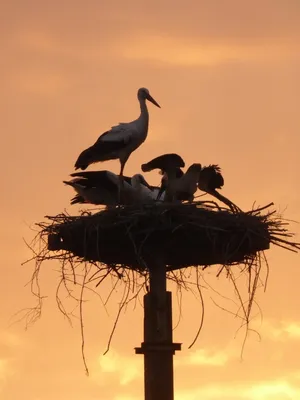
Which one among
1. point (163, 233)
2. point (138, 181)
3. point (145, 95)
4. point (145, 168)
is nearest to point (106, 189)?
point (138, 181)

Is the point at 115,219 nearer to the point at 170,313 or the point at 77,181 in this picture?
the point at 170,313

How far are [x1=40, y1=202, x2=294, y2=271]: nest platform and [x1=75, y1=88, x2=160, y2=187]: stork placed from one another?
234cm

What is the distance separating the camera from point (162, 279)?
32.2 ft

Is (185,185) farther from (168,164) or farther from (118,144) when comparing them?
(118,144)

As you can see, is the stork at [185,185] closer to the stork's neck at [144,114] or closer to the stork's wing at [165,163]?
the stork's wing at [165,163]

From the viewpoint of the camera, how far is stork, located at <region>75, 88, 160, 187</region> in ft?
40.4

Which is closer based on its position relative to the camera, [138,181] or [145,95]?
[138,181]

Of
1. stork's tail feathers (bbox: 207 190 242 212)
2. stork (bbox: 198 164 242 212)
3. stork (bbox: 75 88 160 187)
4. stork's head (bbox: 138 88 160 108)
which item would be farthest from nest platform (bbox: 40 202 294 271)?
stork's head (bbox: 138 88 160 108)

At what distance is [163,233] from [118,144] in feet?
9.54

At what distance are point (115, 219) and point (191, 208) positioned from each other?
0.69 meters

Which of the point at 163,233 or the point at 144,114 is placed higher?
the point at 144,114

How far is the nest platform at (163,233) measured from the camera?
9453 millimetres

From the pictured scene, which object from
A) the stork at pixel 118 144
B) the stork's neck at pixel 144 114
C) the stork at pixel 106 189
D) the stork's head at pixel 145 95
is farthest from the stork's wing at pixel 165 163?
the stork's head at pixel 145 95

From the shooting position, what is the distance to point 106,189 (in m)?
12.0
